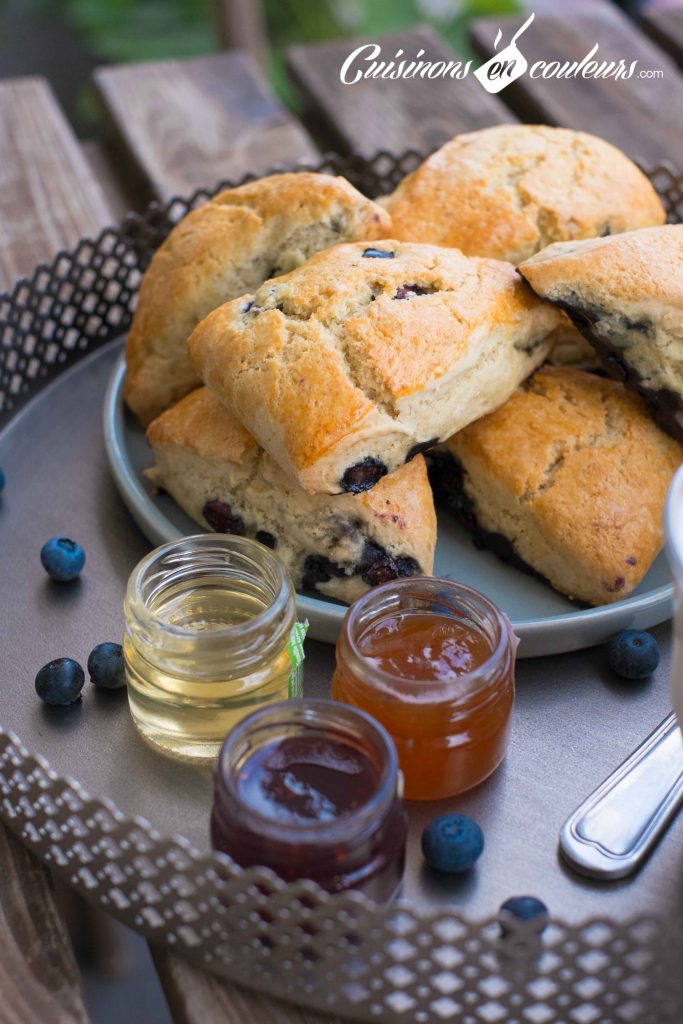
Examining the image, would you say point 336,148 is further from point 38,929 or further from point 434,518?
point 38,929

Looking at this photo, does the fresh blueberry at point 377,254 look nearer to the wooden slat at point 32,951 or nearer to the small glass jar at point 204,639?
the small glass jar at point 204,639

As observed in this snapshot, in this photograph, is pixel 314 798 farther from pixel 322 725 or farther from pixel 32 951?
pixel 32 951

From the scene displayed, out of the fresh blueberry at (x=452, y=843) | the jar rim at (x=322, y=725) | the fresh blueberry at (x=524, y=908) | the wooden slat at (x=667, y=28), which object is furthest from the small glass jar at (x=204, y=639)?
the wooden slat at (x=667, y=28)

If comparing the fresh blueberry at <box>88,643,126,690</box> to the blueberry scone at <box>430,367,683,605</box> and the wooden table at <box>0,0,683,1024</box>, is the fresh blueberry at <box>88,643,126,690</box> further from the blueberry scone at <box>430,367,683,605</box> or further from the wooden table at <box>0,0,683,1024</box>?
the wooden table at <box>0,0,683,1024</box>

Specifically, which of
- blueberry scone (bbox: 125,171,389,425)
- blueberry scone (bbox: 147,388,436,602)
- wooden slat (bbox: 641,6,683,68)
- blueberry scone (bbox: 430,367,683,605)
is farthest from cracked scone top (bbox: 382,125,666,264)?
wooden slat (bbox: 641,6,683,68)

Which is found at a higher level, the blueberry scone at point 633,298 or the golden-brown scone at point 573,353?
the blueberry scone at point 633,298

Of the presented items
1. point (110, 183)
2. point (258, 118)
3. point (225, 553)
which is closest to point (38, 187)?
point (110, 183)
